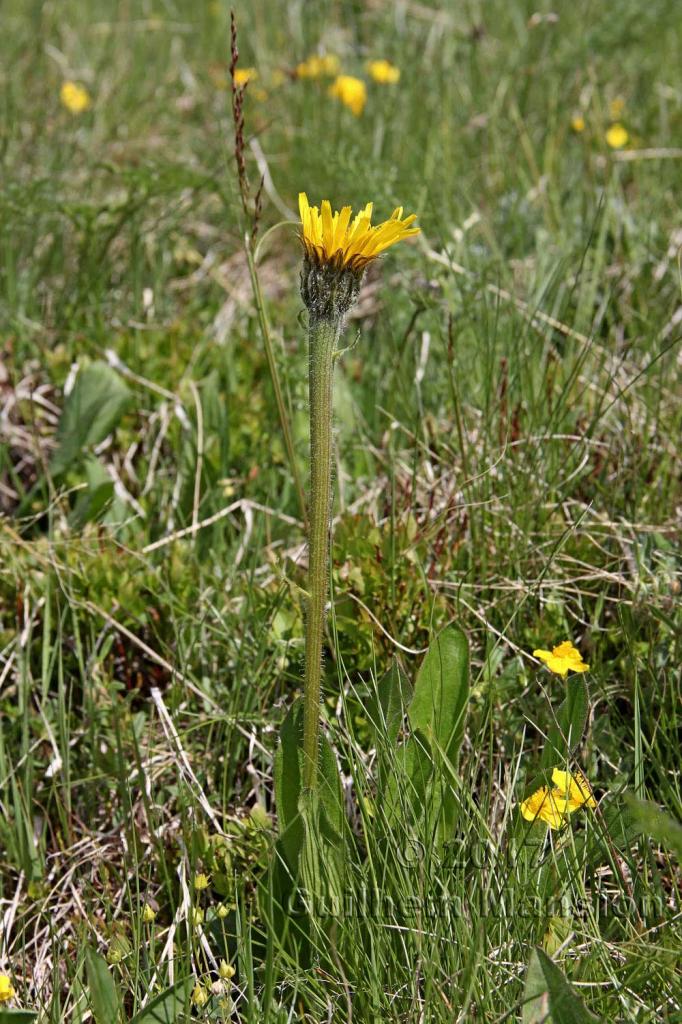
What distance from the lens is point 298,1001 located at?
59.6 inches

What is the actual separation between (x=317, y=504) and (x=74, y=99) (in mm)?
3011

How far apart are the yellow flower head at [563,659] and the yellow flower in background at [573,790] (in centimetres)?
18

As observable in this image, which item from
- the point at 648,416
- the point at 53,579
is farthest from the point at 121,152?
the point at 648,416

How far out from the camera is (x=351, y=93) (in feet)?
12.4

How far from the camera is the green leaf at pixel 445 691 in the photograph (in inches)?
64.3

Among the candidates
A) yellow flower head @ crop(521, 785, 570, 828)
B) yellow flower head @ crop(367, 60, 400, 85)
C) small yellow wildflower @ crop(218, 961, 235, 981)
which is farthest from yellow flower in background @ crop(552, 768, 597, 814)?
yellow flower head @ crop(367, 60, 400, 85)

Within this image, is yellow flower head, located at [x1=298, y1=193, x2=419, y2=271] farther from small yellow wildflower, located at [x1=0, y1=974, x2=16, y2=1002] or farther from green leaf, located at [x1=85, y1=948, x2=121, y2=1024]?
small yellow wildflower, located at [x1=0, y1=974, x2=16, y2=1002]

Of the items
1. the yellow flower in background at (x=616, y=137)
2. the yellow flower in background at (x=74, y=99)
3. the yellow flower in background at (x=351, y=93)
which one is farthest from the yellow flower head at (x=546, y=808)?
the yellow flower in background at (x=74, y=99)

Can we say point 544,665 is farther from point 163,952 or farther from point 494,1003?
point 163,952

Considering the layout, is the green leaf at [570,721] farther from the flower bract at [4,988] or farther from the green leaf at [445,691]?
the flower bract at [4,988]

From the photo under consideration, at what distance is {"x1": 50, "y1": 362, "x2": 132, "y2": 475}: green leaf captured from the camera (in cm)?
255

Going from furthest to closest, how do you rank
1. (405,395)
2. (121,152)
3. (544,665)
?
(121,152), (405,395), (544,665)

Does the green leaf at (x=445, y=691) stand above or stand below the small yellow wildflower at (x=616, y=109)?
below

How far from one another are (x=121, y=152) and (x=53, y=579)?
6.88 feet
